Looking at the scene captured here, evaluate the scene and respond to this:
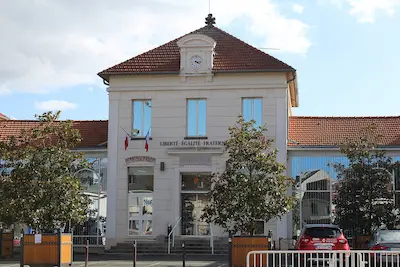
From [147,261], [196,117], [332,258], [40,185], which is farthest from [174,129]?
[332,258]

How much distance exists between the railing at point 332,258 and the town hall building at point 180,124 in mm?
16264

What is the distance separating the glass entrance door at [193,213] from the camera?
32.6 metres

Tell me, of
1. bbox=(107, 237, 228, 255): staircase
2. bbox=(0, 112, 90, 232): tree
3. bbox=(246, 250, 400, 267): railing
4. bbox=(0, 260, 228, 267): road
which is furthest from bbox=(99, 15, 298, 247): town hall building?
bbox=(246, 250, 400, 267): railing

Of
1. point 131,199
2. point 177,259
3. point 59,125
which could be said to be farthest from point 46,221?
point 131,199

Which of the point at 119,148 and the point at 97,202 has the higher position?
the point at 119,148

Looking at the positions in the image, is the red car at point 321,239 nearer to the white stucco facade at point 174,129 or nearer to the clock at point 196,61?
the white stucco facade at point 174,129

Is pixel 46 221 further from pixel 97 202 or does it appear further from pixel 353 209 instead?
pixel 353 209

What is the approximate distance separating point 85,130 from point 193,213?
24.7 ft

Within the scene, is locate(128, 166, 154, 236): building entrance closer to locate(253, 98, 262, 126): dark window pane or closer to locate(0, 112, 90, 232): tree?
locate(253, 98, 262, 126): dark window pane

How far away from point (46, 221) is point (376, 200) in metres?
13.2

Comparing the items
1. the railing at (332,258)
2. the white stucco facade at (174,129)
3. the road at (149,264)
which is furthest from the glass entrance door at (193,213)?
the railing at (332,258)

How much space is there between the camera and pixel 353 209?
2905cm

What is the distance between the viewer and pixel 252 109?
107 feet

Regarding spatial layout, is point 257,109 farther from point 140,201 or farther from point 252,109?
point 140,201
